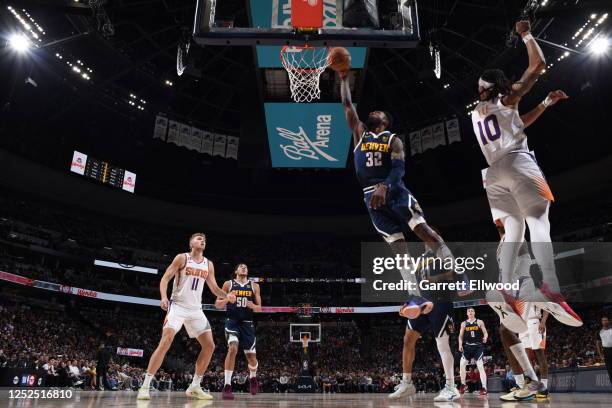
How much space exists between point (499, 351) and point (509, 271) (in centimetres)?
2652

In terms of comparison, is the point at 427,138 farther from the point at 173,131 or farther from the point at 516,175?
the point at 516,175

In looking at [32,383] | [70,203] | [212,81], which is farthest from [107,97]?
[32,383]

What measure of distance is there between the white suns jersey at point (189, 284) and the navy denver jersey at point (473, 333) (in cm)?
837

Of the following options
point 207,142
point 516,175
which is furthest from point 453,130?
point 516,175

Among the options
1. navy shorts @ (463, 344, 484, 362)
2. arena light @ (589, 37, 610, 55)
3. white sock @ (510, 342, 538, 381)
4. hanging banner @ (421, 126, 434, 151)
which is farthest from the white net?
hanging banner @ (421, 126, 434, 151)

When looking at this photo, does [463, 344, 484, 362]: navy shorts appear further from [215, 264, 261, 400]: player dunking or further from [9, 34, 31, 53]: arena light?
[9, 34, 31, 53]: arena light

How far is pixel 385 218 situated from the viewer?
5035 mm

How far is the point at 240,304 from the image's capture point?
31.9 feet

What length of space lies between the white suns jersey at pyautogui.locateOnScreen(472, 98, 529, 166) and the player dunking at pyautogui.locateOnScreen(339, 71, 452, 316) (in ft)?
2.74

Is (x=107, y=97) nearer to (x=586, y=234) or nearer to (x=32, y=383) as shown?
(x=32, y=383)

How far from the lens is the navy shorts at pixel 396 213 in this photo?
4.84 m

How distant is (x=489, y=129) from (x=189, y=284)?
4.46 metres

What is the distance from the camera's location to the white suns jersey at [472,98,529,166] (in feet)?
13.9
